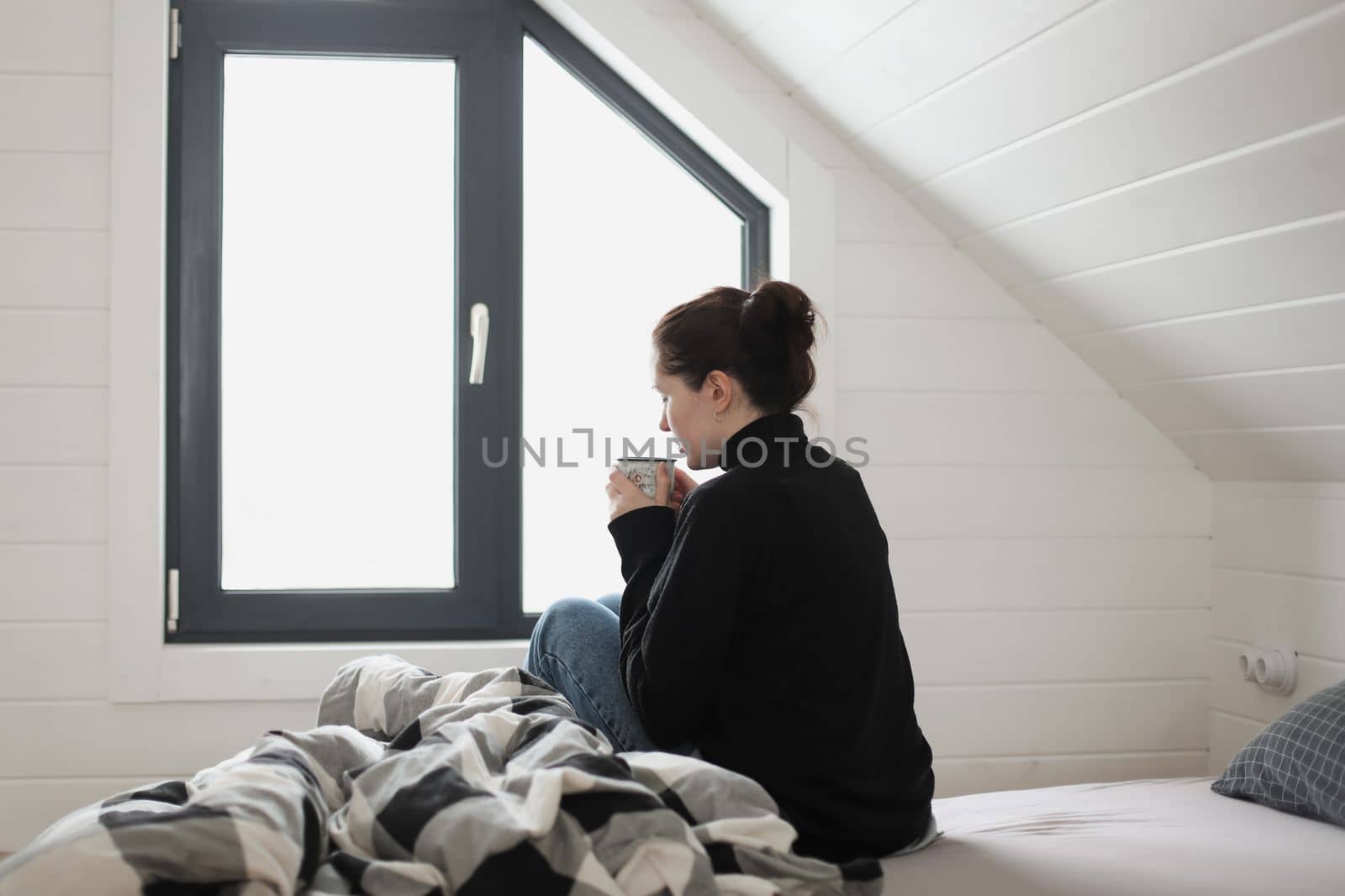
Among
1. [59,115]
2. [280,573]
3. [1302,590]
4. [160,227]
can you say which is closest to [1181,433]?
[1302,590]

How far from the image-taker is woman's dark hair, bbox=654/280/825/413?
147 cm

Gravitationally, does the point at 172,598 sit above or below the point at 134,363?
below

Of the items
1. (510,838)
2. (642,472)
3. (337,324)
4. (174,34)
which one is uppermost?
(174,34)

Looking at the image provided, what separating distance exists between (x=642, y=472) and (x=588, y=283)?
93cm

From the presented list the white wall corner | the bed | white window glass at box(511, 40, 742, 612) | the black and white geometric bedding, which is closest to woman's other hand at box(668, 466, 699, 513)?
the bed

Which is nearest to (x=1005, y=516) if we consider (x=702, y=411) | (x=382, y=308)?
(x=702, y=411)

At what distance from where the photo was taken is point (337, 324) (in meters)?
2.34

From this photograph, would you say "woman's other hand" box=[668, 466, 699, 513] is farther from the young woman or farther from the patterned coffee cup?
the young woman

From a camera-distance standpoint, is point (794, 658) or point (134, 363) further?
point (134, 363)

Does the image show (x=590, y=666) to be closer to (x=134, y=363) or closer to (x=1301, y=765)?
(x=1301, y=765)

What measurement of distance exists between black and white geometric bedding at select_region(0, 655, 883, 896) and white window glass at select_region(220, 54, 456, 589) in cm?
117

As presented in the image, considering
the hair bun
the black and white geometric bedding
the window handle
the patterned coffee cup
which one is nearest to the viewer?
the black and white geometric bedding

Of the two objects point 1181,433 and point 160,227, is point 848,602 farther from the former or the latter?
point 160,227

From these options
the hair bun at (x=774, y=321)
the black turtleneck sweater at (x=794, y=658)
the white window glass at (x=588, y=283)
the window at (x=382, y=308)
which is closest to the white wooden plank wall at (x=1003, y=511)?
the white window glass at (x=588, y=283)
